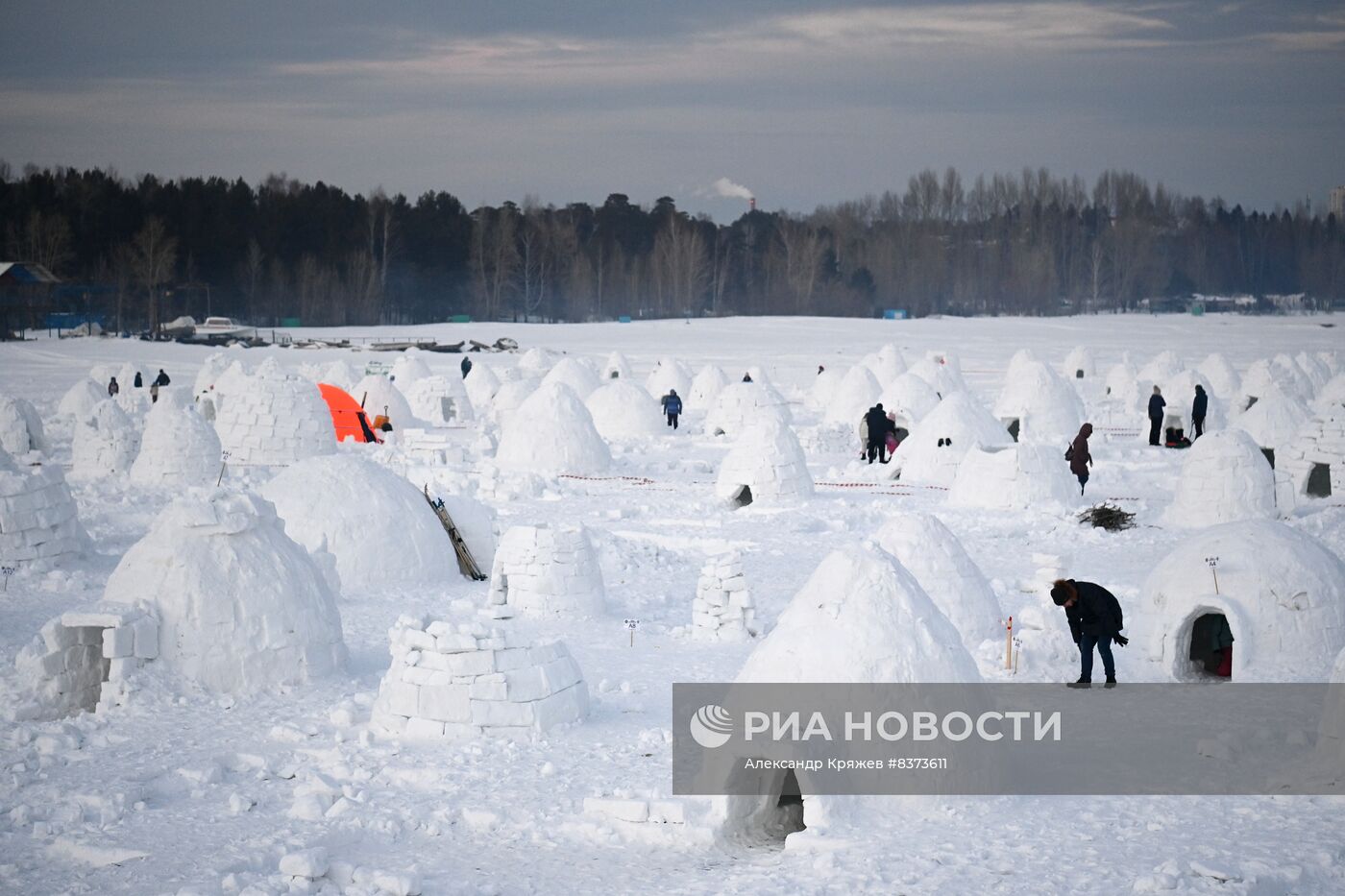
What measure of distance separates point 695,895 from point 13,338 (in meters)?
56.1

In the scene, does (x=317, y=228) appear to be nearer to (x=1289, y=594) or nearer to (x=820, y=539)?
(x=820, y=539)

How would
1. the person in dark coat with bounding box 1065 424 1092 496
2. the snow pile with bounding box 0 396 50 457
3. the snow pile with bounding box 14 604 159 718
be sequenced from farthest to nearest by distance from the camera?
the snow pile with bounding box 0 396 50 457
the person in dark coat with bounding box 1065 424 1092 496
the snow pile with bounding box 14 604 159 718

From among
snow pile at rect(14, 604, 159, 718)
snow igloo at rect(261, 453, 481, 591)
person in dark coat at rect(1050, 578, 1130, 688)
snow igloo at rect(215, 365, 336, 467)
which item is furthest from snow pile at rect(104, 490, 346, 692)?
snow igloo at rect(215, 365, 336, 467)

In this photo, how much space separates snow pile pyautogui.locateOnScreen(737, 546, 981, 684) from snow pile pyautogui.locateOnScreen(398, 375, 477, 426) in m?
26.7

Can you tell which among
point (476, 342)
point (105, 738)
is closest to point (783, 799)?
point (105, 738)

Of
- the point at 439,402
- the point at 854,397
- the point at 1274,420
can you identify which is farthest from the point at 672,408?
the point at 1274,420

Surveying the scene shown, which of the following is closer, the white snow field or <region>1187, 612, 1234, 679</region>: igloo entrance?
the white snow field

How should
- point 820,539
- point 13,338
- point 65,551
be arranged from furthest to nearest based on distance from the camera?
1. point 13,338
2. point 820,539
3. point 65,551

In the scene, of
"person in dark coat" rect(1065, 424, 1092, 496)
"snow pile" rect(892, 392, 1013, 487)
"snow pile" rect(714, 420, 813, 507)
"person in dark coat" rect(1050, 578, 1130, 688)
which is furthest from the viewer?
"snow pile" rect(892, 392, 1013, 487)

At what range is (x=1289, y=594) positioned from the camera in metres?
11.8

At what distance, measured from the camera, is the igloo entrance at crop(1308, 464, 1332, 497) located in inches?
854

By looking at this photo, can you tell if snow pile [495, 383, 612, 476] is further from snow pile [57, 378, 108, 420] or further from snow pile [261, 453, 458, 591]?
snow pile [57, 378, 108, 420]

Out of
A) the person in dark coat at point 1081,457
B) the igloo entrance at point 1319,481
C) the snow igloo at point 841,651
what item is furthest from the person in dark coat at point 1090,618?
the igloo entrance at point 1319,481

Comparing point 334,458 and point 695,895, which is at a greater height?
point 334,458
